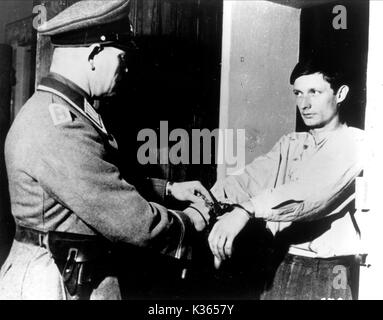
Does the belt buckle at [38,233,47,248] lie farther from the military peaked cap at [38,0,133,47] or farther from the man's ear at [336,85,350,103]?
the man's ear at [336,85,350,103]

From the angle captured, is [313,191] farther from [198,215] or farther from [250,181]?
[198,215]

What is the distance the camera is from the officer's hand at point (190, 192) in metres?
1.92

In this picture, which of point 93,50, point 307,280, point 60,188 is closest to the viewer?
point 60,188

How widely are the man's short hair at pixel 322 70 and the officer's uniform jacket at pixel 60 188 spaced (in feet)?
2.98

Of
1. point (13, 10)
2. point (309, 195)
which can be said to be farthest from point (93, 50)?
point (309, 195)

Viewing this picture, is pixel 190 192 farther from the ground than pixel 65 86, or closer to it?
closer to it

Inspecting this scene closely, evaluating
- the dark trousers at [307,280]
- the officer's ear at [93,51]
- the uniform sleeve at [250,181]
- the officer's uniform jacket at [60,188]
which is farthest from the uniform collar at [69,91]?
the dark trousers at [307,280]

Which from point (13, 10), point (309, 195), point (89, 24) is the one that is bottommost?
point (309, 195)

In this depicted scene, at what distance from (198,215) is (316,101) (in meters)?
0.73

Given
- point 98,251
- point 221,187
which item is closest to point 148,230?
point 98,251

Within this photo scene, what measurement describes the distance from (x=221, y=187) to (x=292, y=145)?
37cm

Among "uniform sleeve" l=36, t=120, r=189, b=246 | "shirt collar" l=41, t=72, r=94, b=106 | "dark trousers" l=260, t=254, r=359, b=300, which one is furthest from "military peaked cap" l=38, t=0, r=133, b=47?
"dark trousers" l=260, t=254, r=359, b=300

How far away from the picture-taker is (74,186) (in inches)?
60.6

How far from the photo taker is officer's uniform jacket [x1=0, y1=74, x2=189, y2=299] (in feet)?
5.03
